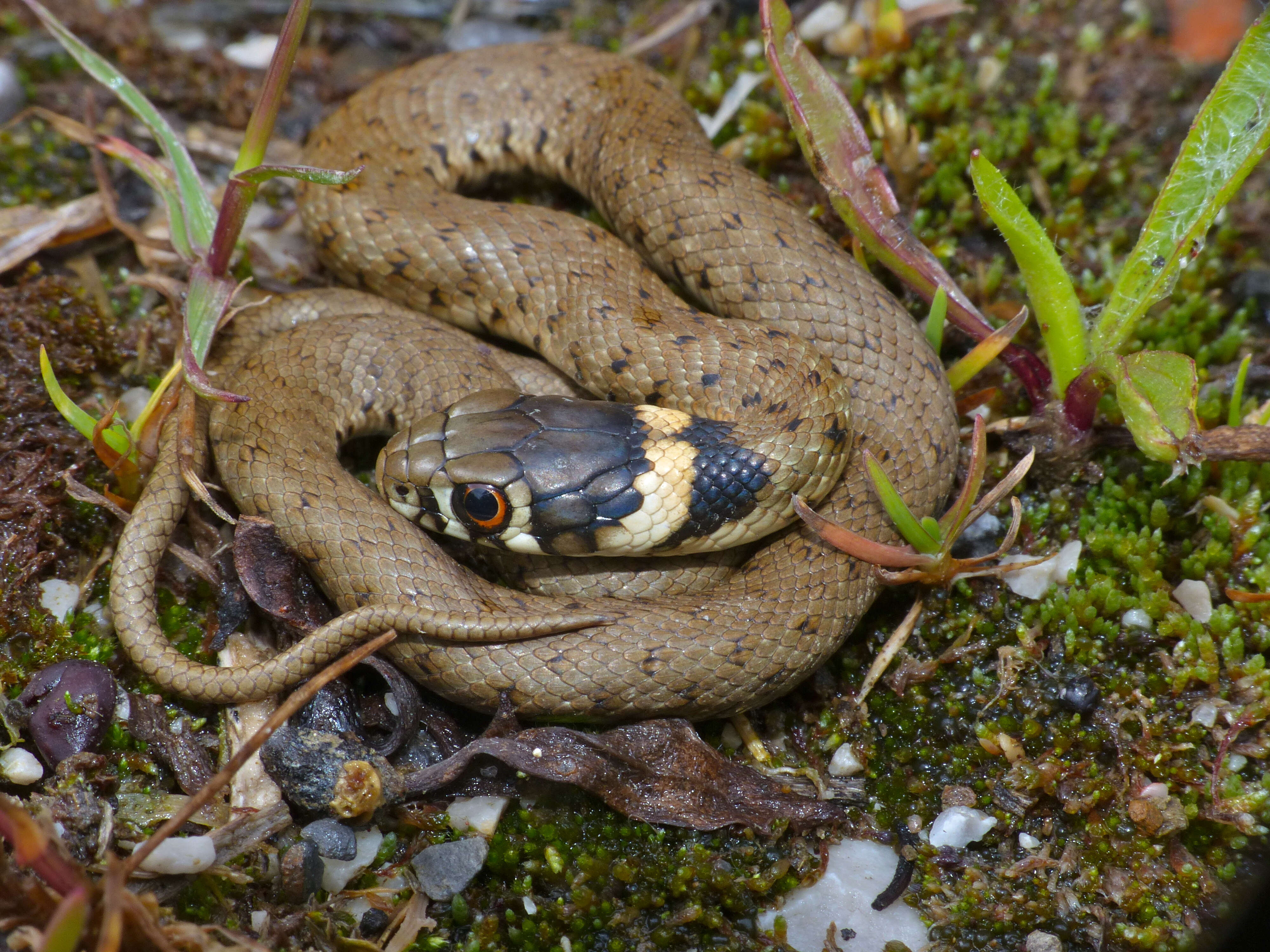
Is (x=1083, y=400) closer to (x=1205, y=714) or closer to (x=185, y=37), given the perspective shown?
(x=1205, y=714)

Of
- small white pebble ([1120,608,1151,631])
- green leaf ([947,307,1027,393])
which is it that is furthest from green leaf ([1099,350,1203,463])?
small white pebble ([1120,608,1151,631])

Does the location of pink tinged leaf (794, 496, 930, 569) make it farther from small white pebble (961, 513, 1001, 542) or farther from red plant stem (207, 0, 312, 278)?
red plant stem (207, 0, 312, 278)

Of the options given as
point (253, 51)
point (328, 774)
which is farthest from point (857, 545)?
point (253, 51)

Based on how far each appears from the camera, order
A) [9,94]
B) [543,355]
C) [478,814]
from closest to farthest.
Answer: [478,814] < [543,355] < [9,94]

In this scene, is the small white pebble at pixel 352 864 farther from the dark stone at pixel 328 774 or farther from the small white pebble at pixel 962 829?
the small white pebble at pixel 962 829

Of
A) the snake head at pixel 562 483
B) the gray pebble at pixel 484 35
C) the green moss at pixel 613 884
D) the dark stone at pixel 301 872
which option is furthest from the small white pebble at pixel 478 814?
the gray pebble at pixel 484 35

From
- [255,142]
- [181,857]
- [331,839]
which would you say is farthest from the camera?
[255,142]
